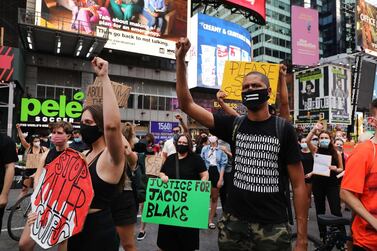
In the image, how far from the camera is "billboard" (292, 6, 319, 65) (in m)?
45.1

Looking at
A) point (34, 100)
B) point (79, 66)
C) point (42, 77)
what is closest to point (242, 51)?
point (79, 66)

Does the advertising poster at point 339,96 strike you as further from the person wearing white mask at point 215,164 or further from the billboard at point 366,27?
the person wearing white mask at point 215,164

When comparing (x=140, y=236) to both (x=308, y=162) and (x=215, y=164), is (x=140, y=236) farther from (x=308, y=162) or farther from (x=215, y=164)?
(x=308, y=162)

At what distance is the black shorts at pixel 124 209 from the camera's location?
4285mm

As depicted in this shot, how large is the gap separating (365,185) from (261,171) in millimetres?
715

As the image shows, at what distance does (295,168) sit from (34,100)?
2063 cm

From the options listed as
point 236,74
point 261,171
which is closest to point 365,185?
point 261,171

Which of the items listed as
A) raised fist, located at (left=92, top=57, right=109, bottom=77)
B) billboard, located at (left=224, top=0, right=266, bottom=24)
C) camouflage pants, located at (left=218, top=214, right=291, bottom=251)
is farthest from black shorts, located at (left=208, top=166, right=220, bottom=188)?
billboard, located at (left=224, top=0, right=266, bottom=24)

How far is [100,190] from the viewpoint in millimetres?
2410

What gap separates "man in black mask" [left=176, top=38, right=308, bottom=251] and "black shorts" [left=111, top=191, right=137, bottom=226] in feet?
6.98

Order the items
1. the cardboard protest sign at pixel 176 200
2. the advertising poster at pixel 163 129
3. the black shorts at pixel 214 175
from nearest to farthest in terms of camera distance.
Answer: the cardboard protest sign at pixel 176 200
the black shorts at pixel 214 175
the advertising poster at pixel 163 129

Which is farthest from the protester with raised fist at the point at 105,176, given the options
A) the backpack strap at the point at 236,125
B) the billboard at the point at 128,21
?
the billboard at the point at 128,21

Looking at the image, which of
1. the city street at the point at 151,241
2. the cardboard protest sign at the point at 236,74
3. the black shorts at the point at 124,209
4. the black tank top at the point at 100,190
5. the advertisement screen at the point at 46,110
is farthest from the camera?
the advertisement screen at the point at 46,110

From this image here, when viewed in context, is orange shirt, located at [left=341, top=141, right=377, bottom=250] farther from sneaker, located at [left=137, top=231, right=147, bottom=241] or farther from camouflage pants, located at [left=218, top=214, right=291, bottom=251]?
sneaker, located at [left=137, top=231, right=147, bottom=241]
